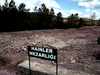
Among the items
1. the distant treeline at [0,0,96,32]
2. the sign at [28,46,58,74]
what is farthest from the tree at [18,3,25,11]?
the sign at [28,46,58,74]

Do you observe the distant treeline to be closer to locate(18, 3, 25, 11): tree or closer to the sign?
locate(18, 3, 25, 11): tree

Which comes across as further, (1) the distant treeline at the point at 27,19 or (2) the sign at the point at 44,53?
(1) the distant treeline at the point at 27,19

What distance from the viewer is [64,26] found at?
31.6 meters

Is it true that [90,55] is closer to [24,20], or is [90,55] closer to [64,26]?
[24,20]

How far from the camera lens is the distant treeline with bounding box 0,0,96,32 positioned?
2219cm

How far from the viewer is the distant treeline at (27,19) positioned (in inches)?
874

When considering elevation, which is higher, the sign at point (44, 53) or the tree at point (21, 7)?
the tree at point (21, 7)

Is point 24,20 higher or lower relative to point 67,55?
higher

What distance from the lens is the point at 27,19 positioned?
26.3 meters

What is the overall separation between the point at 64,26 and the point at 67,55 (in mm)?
24799

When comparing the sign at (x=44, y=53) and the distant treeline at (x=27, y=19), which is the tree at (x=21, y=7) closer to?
the distant treeline at (x=27, y=19)

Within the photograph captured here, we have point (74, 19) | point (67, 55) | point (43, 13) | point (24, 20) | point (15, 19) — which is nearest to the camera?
point (67, 55)

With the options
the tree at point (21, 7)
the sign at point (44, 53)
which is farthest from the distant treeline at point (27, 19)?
the sign at point (44, 53)

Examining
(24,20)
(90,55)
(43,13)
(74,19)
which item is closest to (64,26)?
(74,19)
